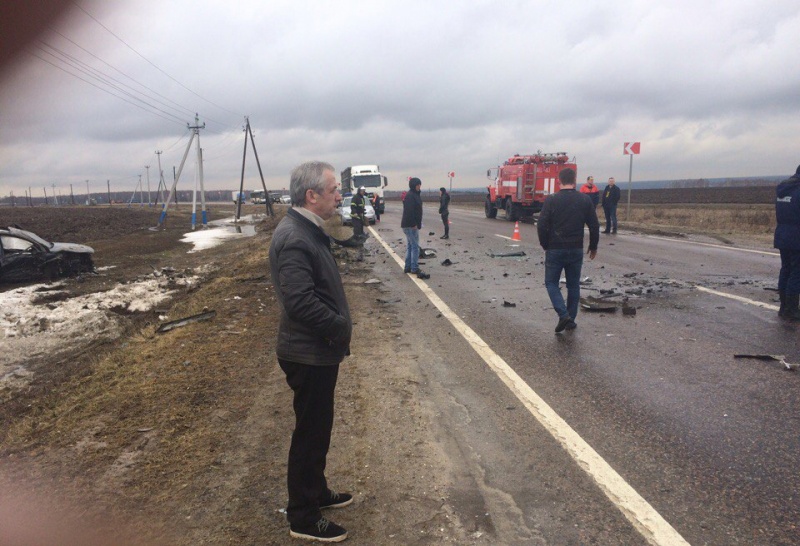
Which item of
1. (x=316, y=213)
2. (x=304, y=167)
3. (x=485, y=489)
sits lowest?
(x=485, y=489)

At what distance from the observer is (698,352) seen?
5.89m

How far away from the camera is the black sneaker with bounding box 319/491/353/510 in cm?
311

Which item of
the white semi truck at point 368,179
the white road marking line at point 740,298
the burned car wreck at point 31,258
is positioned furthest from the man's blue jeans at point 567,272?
the white semi truck at point 368,179

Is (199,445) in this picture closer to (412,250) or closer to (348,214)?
(412,250)

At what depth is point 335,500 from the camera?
124 inches

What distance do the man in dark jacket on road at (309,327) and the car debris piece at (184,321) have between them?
5.68 metres

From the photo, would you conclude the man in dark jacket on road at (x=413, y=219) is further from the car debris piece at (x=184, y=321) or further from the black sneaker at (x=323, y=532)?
the black sneaker at (x=323, y=532)

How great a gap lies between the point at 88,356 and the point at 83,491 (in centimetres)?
471

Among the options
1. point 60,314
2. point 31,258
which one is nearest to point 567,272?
point 60,314

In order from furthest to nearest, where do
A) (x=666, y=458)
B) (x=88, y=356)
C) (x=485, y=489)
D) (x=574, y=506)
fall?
(x=88, y=356) < (x=666, y=458) < (x=485, y=489) < (x=574, y=506)

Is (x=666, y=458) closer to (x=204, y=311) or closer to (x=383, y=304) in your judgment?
(x=383, y=304)

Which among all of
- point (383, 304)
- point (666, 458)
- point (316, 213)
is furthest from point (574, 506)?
point (383, 304)

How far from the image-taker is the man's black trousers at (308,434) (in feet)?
9.38

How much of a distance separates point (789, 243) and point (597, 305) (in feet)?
8.27
